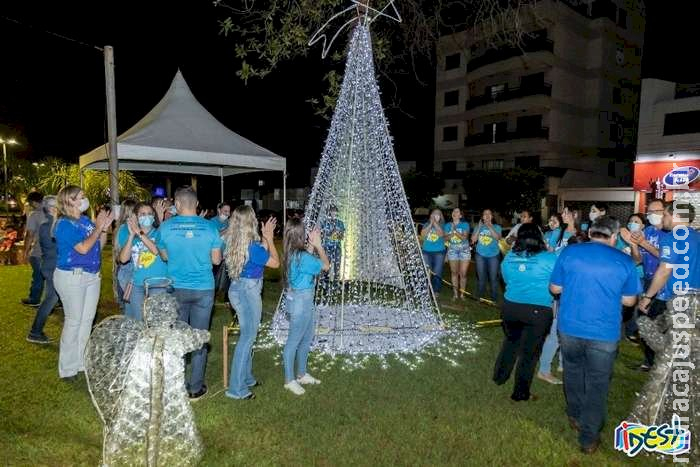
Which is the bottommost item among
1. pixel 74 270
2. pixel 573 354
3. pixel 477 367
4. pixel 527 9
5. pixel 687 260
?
pixel 477 367

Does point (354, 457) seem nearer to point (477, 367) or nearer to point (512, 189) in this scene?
point (477, 367)

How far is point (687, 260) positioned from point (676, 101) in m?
22.0

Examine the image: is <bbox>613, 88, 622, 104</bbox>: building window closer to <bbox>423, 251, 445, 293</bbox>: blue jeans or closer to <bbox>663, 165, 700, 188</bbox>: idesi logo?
<bbox>663, 165, 700, 188</bbox>: idesi logo

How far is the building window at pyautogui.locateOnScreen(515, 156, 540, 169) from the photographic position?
32156 mm

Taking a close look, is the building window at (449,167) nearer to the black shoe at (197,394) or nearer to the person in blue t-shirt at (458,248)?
the person in blue t-shirt at (458,248)

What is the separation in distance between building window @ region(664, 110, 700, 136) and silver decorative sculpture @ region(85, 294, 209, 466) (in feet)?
81.6

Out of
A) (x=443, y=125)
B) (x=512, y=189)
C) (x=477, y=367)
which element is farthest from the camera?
(x=443, y=125)

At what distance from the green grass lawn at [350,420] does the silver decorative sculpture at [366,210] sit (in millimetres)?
1087

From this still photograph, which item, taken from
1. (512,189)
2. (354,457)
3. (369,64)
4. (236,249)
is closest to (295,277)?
(236,249)

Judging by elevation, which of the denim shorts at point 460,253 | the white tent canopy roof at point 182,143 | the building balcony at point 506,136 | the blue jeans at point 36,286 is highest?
the building balcony at point 506,136

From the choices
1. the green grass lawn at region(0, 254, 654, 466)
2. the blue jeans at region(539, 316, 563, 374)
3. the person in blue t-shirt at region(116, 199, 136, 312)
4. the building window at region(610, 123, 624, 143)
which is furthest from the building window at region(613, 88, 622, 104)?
the person in blue t-shirt at region(116, 199, 136, 312)

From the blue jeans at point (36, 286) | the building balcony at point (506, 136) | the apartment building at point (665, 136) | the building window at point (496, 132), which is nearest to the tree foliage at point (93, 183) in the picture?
the blue jeans at point (36, 286)

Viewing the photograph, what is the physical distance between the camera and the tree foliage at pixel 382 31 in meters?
6.62

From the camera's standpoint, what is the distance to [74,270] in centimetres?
451
